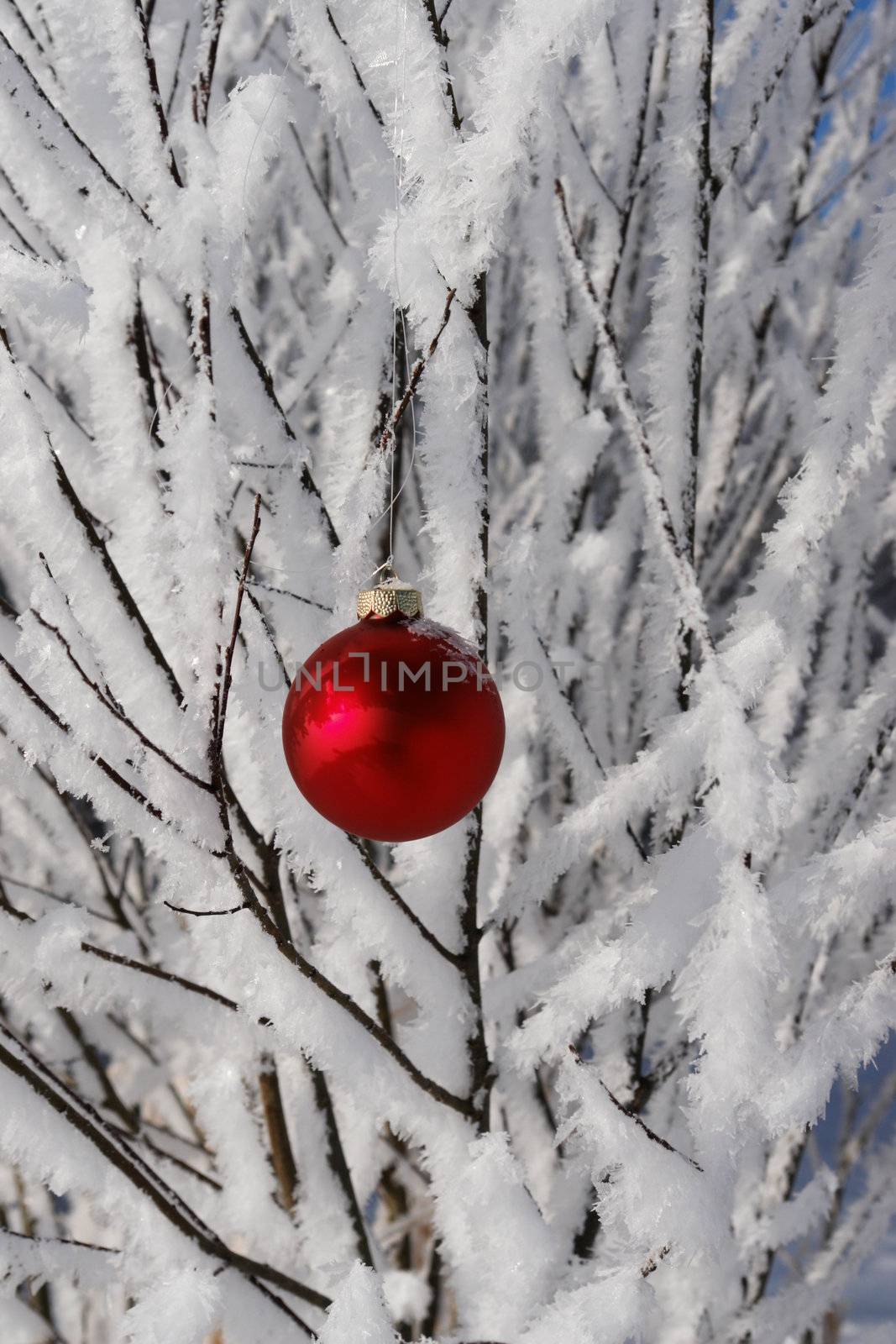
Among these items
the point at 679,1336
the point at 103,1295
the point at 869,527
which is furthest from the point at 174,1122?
the point at 869,527

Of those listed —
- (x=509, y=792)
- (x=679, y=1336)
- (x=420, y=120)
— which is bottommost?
(x=679, y=1336)

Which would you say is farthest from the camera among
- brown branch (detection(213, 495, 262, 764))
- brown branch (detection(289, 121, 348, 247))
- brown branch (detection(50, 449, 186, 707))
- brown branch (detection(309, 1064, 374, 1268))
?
brown branch (detection(289, 121, 348, 247))

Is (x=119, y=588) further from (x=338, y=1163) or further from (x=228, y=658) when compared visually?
(x=338, y=1163)

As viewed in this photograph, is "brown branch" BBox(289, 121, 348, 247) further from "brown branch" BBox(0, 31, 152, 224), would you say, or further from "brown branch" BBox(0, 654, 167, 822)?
"brown branch" BBox(0, 654, 167, 822)

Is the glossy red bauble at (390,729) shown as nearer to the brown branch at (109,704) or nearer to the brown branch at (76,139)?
the brown branch at (109,704)

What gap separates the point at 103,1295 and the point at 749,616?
1497 millimetres

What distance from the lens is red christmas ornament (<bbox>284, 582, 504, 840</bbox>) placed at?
0.57 meters

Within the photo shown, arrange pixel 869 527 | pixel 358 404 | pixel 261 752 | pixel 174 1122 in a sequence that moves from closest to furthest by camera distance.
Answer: pixel 261 752, pixel 358 404, pixel 869 527, pixel 174 1122

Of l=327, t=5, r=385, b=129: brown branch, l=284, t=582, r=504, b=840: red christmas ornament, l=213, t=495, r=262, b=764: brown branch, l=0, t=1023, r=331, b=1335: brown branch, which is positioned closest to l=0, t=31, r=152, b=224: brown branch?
l=327, t=5, r=385, b=129: brown branch

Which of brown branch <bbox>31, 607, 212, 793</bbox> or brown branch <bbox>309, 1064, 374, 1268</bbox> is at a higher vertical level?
brown branch <bbox>31, 607, 212, 793</bbox>

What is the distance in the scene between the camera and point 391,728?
1.88 ft

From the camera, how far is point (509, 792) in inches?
44.3

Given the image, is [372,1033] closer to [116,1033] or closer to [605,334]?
[605,334]

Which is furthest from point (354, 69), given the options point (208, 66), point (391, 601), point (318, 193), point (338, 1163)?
point (338, 1163)
